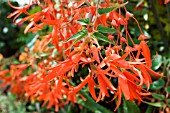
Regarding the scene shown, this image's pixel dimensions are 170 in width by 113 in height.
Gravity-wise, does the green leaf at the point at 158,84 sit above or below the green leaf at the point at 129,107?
above

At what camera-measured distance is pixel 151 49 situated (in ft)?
4.95

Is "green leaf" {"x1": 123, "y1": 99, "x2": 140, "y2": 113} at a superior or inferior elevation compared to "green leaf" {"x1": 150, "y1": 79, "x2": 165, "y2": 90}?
inferior

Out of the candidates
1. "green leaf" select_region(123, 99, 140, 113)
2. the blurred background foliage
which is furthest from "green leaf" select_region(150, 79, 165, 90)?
"green leaf" select_region(123, 99, 140, 113)

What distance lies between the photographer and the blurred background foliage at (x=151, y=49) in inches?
50.0

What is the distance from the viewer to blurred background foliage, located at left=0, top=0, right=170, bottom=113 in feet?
4.17

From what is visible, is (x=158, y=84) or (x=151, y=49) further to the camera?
(x=151, y=49)

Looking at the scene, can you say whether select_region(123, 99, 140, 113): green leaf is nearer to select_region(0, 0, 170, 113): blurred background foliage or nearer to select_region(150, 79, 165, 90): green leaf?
select_region(0, 0, 170, 113): blurred background foliage

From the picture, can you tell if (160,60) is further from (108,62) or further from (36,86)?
(108,62)

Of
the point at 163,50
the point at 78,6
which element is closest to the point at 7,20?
the point at 163,50

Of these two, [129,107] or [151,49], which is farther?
[151,49]

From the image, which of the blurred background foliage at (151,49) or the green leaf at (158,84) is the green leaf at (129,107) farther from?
the green leaf at (158,84)

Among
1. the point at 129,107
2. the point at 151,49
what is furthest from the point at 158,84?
the point at 151,49

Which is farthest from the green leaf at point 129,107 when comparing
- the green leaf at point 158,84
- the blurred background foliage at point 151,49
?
the green leaf at point 158,84

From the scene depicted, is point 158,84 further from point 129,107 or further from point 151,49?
point 151,49
